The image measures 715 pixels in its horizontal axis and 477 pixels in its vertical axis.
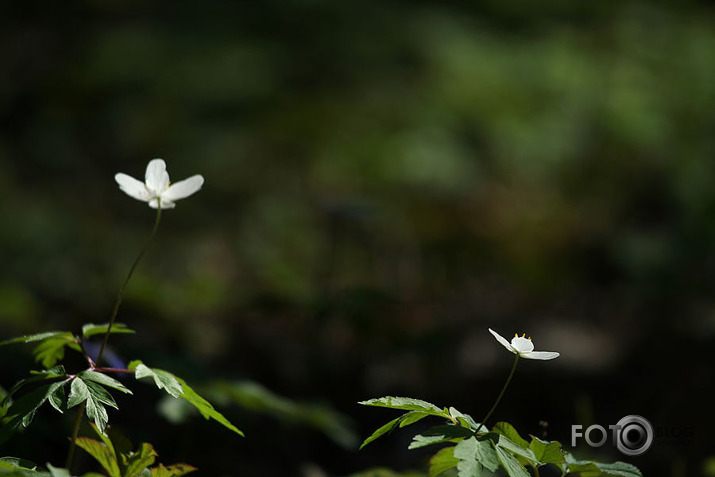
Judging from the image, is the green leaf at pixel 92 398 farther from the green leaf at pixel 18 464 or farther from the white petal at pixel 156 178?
the white petal at pixel 156 178

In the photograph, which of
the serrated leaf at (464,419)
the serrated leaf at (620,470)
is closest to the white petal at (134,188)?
the serrated leaf at (464,419)

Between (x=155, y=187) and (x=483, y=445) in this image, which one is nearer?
(x=483, y=445)

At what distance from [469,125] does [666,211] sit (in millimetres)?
1876

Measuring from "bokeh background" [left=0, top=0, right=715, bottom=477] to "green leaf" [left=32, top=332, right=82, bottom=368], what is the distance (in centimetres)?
34

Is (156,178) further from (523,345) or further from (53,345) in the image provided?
(523,345)

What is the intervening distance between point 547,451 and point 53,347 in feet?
3.13

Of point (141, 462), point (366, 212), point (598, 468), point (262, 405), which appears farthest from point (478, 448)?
point (366, 212)

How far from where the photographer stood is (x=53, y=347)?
1319mm

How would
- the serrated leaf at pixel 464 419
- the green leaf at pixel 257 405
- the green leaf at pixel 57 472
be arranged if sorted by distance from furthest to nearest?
the green leaf at pixel 257 405 < the serrated leaf at pixel 464 419 < the green leaf at pixel 57 472

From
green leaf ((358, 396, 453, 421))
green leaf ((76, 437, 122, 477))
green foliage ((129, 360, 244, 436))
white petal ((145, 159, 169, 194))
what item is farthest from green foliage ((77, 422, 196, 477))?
white petal ((145, 159, 169, 194))

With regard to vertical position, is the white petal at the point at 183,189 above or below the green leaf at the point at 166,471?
above

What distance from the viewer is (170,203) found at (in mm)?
1288

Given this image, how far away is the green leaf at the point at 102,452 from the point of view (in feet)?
3.87

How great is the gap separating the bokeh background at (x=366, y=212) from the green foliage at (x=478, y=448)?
774mm
